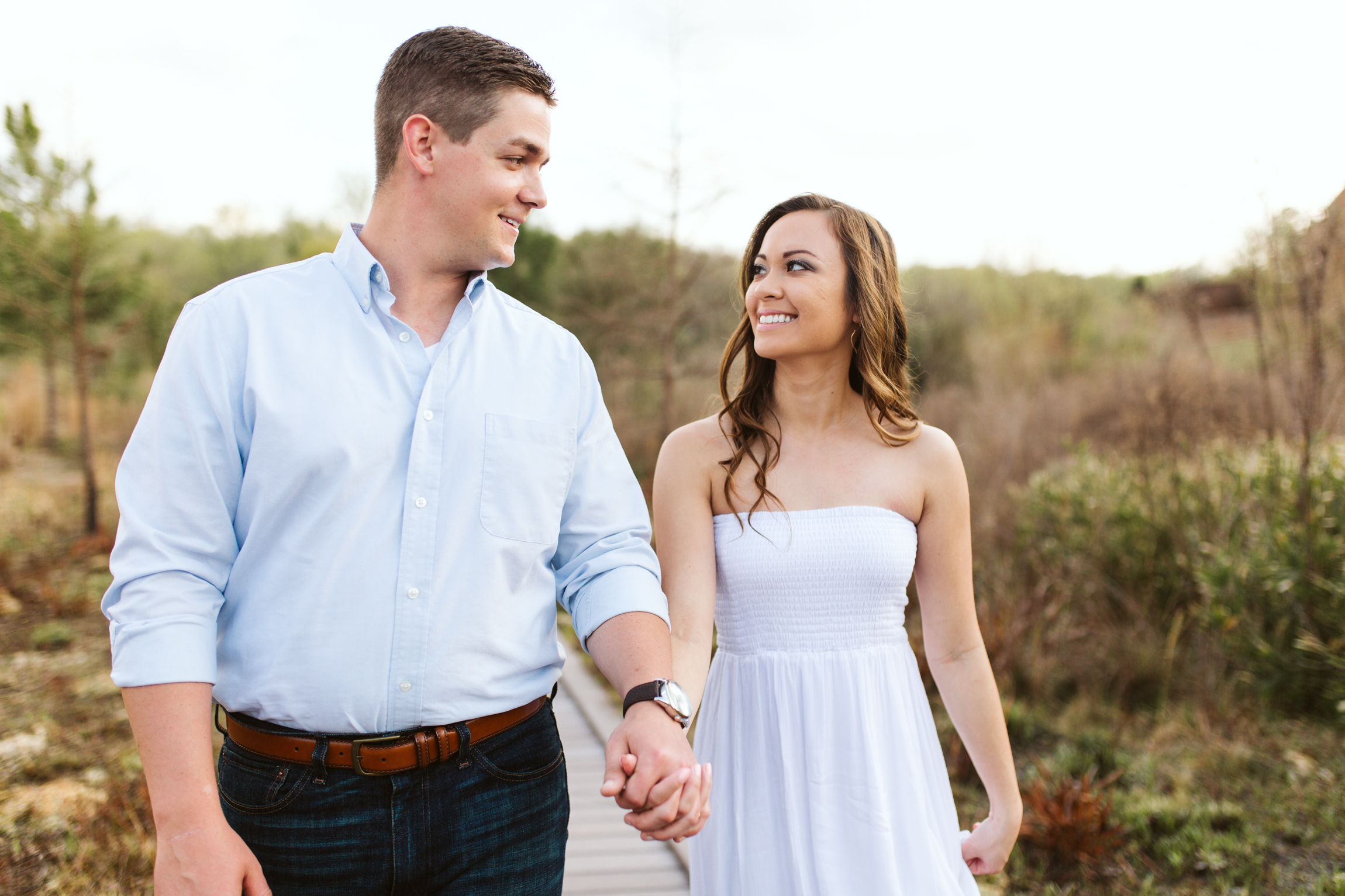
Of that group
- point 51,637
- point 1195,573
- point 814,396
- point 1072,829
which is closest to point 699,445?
point 814,396

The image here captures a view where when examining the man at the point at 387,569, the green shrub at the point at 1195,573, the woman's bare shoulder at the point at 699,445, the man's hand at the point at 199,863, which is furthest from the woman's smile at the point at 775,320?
the green shrub at the point at 1195,573

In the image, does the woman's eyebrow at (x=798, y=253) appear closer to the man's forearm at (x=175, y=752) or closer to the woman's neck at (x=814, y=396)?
the woman's neck at (x=814, y=396)

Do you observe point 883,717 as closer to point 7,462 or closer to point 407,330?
point 407,330

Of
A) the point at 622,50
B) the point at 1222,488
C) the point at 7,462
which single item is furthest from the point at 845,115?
the point at 7,462

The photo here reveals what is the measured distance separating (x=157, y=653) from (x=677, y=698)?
79 centimetres

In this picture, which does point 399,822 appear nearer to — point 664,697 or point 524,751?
point 524,751

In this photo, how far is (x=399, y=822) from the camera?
148 centimetres

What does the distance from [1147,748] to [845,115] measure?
8.00 meters

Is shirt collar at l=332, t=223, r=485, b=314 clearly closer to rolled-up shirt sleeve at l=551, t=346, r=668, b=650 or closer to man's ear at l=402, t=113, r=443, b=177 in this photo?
man's ear at l=402, t=113, r=443, b=177

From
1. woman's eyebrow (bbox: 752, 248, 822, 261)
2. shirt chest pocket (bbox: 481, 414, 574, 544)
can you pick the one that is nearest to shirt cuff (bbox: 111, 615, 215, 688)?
shirt chest pocket (bbox: 481, 414, 574, 544)

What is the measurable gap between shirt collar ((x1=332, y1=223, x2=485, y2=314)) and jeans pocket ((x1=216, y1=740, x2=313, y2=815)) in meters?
0.76

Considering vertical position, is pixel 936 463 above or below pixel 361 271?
below

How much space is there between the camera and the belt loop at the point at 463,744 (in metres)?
1.53

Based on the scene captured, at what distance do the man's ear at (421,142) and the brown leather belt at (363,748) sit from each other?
3.16 feet
